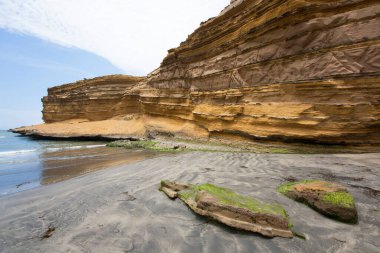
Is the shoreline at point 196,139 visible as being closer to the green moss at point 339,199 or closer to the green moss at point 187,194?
the green moss at point 339,199

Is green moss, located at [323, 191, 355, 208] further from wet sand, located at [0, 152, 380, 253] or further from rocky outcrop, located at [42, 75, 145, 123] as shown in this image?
rocky outcrop, located at [42, 75, 145, 123]

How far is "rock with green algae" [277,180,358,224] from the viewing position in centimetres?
345

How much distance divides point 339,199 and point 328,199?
0.15 m

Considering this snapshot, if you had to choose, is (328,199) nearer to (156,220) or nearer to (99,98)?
(156,220)

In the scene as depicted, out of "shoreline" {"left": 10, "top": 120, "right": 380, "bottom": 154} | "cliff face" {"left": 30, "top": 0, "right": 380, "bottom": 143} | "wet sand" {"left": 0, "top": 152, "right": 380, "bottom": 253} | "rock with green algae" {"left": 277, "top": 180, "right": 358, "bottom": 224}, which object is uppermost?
"cliff face" {"left": 30, "top": 0, "right": 380, "bottom": 143}

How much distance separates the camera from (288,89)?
10305mm

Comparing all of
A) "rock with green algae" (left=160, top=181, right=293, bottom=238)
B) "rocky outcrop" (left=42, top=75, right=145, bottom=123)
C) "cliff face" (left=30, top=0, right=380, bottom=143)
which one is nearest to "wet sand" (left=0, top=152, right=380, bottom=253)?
"rock with green algae" (left=160, top=181, right=293, bottom=238)

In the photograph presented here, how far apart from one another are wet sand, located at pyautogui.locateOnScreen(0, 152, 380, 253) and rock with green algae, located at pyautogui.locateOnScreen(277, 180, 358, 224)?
115 mm

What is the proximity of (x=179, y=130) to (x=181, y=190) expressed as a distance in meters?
13.2

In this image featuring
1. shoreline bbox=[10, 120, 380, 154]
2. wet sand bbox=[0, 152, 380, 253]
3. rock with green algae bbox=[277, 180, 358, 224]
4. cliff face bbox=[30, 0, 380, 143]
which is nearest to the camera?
wet sand bbox=[0, 152, 380, 253]

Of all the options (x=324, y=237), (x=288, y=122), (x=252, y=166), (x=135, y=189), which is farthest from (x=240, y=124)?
(x=324, y=237)

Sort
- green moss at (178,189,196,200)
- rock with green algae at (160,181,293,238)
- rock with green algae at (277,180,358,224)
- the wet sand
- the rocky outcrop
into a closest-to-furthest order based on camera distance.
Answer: the wet sand
rock with green algae at (160,181,293,238)
rock with green algae at (277,180,358,224)
green moss at (178,189,196,200)
the rocky outcrop

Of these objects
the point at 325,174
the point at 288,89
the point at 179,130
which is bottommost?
the point at 179,130

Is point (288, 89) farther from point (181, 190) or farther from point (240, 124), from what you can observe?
point (181, 190)
